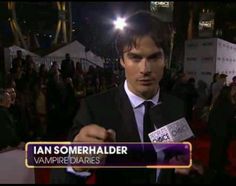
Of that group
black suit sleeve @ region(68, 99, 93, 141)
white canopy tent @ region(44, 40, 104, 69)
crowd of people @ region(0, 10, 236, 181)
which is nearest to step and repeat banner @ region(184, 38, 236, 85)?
crowd of people @ region(0, 10, 236, 181)

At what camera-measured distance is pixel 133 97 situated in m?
0.72

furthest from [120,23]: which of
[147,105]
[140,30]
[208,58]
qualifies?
[208,58]

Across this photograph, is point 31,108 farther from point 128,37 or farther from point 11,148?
point 128,37

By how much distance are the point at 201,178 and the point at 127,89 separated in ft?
0.71

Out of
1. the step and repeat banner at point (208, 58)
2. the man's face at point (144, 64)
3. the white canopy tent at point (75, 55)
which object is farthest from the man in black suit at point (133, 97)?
the step and repeat banner at point (208, 58)

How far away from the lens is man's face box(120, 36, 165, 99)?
26.7 inches

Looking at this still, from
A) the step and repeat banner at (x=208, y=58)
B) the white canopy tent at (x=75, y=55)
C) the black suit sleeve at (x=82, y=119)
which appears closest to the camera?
the black suit sleeve at (x=82, y=119)

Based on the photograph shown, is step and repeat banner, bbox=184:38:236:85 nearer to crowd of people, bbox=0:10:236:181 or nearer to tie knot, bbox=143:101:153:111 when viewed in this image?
crowd of people, bbox=0:10:236:181

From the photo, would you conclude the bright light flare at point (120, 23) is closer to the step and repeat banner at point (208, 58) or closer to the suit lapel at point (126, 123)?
the suit lapel at point (126, 123)

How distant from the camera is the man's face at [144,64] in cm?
68

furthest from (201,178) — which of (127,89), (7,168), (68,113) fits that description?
(7,168)

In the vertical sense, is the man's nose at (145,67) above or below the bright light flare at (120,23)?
below

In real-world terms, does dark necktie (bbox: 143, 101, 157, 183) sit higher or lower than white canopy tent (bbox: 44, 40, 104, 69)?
lower

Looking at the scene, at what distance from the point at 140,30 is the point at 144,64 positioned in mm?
61
